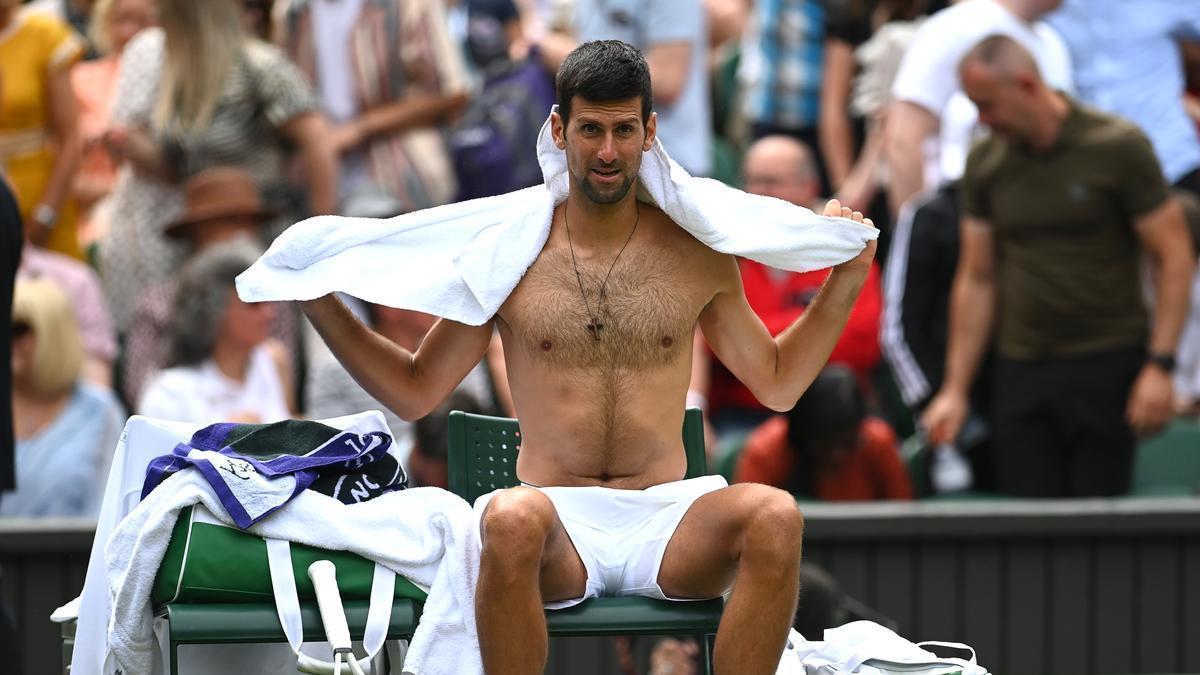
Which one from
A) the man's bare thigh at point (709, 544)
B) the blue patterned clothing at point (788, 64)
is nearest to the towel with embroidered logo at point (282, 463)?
the man's bare thigh at point (709, 544)

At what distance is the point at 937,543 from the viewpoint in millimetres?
7172

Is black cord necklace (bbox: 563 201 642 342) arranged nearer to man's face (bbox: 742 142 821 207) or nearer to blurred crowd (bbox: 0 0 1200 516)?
blurred crowd (bbox: 0 0 1200 516)

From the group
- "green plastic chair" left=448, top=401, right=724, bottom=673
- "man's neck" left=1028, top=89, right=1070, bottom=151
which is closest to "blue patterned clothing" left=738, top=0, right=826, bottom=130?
"man's neck" left=1028, top=89, right=1070, bottom=151

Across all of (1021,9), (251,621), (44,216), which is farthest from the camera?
(44,216)

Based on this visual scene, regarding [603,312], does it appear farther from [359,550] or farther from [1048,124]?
[1048,124]

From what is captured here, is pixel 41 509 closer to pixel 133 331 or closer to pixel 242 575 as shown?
pixel 133 331

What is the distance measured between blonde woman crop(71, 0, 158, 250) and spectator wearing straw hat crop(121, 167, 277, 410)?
1.01 meters

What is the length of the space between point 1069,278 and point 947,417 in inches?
25.4

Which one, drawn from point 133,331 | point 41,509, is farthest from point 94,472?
point 133,331

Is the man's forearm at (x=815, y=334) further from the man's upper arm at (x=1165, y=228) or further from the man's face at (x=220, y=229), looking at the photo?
the man's face at (x=220, y=229)

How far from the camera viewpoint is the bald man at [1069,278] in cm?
736

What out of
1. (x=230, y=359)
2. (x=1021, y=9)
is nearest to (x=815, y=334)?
(x=230, y=359)

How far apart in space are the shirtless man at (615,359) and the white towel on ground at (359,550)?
0.13 metres

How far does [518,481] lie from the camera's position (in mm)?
5273
